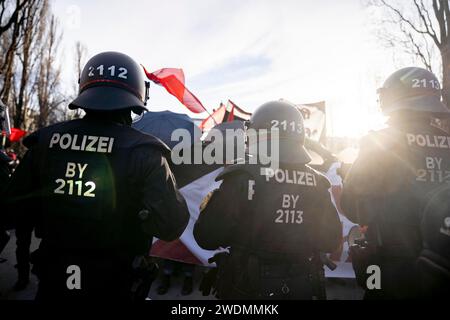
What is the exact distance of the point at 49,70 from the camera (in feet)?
69.7

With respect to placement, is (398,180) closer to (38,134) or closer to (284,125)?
(284,125)

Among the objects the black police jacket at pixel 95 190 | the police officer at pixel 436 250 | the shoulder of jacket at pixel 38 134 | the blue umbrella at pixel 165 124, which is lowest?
the police officer at pixel 436 250

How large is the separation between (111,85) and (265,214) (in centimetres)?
148

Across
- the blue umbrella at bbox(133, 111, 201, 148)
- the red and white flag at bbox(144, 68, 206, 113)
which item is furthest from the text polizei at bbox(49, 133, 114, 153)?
the red and white flag at bbox(144, 68, 206, 113)

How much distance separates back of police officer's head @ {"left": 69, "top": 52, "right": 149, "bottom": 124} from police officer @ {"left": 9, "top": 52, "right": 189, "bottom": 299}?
24mm

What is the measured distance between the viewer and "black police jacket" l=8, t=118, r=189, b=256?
1949 mm

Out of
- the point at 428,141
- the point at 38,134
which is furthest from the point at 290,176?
the point at 38,134

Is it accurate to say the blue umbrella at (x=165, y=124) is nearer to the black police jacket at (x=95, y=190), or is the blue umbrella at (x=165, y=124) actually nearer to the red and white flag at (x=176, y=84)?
the red and white flag at (x=176, y=84)

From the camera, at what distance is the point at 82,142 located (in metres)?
2.05

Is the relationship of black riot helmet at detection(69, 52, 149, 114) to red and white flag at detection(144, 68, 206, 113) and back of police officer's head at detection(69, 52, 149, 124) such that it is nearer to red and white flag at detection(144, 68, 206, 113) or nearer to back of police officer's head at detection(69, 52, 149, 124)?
back of police officer's head at detection(69, 52, 149, 124)

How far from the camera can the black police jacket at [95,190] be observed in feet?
6.40

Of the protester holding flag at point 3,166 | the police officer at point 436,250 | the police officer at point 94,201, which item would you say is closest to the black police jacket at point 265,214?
the police officer at point 94,201

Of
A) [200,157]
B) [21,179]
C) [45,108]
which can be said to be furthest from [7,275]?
[45,108]
